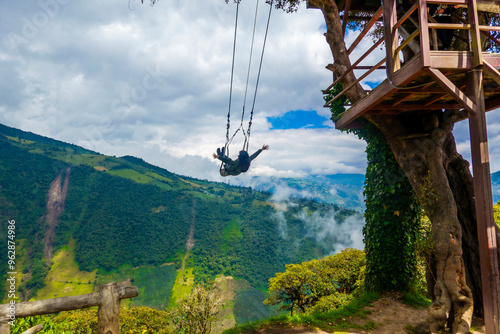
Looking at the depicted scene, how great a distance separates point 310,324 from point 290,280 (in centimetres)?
450

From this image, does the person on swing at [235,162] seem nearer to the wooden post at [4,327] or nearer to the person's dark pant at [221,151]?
the person's dark pant at [221,151]

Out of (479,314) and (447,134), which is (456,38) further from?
(479,314)

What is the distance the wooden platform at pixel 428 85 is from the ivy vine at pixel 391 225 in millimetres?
1312

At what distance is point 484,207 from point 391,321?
9.55 feet

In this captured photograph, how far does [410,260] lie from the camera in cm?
629

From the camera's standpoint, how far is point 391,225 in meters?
→ 6.30

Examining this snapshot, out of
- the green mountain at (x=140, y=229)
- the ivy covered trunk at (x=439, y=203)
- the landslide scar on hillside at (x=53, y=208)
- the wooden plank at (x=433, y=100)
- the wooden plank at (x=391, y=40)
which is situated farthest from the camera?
the landslide scar on hillside at (x=53, y=208)

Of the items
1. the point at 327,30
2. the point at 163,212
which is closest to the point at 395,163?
the point at 327,30

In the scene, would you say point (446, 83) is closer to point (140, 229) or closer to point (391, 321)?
point (391, 321)

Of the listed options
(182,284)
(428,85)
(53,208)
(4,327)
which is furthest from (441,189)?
(53,208)

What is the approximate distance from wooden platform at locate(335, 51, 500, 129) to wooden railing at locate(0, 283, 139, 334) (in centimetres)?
434

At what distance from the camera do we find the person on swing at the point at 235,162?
903cm

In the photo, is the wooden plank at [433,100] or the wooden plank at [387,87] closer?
the wooden plank at [387,87]

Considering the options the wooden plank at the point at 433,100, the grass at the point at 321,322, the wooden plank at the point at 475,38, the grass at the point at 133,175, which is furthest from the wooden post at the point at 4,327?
the grass at the point at 133,175
